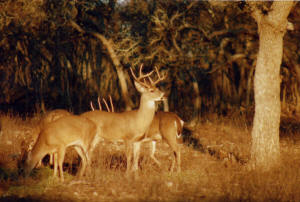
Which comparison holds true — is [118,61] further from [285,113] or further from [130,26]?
[285,113]

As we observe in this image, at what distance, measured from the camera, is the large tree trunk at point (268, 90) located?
8.73m

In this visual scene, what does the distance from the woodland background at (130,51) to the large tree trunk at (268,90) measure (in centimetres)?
116

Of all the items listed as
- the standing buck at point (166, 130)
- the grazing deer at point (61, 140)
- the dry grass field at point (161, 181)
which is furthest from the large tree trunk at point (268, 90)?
the grazing deer at point (61, 140)

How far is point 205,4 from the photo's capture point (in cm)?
1421

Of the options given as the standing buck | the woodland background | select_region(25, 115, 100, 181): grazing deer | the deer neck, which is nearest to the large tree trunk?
the woodland background

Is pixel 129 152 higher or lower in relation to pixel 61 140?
lower

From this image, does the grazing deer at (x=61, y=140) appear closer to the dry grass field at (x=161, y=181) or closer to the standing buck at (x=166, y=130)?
the dry grass field at (x=161, y=181)

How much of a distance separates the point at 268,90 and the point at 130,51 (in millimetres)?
5861

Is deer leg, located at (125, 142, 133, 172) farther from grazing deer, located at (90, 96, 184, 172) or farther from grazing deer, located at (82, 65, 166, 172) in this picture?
grazing deer, located at (90, 96, 184, 172)

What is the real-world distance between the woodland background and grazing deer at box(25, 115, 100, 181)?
4333 mm

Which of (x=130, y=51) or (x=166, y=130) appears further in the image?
(x=130, y=51)

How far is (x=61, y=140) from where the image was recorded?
781cm

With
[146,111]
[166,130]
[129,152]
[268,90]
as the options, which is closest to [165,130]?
[166,130]

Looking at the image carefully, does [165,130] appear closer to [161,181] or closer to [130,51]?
[161,181]
